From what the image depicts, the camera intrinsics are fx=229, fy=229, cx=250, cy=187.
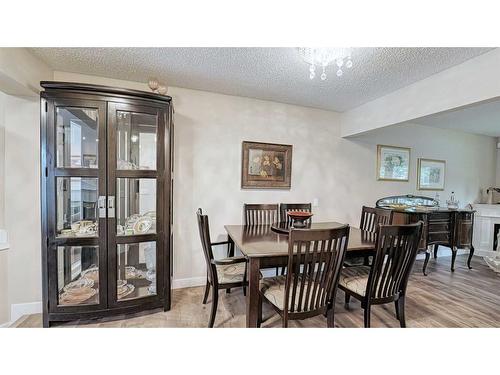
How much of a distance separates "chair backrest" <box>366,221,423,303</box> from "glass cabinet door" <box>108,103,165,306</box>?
1.82 m

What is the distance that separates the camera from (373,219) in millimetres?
2756

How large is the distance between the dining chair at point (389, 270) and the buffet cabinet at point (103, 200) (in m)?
1.73

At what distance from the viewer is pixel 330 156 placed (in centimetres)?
343

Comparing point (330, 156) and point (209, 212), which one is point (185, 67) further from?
point (330, 156)

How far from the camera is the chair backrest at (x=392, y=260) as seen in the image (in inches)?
66.2

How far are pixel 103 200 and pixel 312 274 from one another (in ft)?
5.80

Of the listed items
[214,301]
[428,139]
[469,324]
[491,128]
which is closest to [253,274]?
[214,301]

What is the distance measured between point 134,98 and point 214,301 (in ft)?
6.07

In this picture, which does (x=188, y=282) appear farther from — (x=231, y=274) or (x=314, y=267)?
(x=314, y=267)

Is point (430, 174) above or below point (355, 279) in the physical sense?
above

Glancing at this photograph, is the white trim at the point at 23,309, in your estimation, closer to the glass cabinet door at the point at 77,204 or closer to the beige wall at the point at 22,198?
the beige wall at the point at 22,198

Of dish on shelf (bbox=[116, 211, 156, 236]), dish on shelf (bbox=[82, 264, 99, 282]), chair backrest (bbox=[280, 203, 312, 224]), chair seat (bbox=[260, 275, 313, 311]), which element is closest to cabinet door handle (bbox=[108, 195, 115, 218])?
dish on shelf (bbox=[116, 211, 156, 236])

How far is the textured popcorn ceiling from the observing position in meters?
1.88

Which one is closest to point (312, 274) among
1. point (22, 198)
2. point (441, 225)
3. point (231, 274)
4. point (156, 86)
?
point (231, 274)
